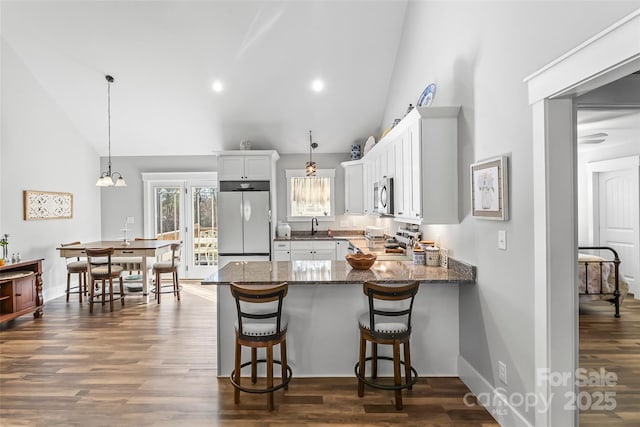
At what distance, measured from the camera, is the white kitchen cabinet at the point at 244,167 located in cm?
619

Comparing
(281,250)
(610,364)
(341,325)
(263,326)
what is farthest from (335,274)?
(281,250)

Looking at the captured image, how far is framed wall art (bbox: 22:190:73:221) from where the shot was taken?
17.1 ft

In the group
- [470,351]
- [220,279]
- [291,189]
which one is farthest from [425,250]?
[291,189]

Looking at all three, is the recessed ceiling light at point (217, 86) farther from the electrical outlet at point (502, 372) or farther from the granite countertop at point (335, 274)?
the electrical outlet at point (502, 372)

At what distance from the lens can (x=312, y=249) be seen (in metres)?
6.11

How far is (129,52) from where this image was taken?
496cm

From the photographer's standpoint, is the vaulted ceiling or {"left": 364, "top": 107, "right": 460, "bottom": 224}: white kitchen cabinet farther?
the vaulted ceiling

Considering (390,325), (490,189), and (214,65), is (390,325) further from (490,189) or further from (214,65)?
(214,65)

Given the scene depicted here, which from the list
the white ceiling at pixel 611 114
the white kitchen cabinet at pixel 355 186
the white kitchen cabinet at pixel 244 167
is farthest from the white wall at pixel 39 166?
the white ceiling at pixel 611 114

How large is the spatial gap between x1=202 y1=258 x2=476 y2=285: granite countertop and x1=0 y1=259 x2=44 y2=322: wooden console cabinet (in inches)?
121

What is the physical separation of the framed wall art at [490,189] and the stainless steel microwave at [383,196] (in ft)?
4.22

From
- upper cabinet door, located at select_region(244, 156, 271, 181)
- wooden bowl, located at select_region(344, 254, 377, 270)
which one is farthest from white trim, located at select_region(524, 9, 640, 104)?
upper cabinet door, located at select_region(244, 156, 271, 181)

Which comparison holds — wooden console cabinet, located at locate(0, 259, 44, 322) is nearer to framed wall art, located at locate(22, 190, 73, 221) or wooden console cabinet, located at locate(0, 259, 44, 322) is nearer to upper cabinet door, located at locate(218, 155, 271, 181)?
framed wall art, located at locate(22, 190, 73, 221)

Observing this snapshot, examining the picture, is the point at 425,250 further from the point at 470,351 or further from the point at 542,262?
the point at 542,262
